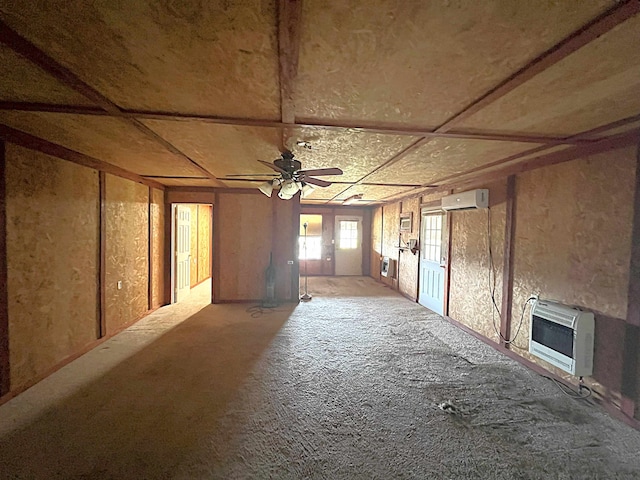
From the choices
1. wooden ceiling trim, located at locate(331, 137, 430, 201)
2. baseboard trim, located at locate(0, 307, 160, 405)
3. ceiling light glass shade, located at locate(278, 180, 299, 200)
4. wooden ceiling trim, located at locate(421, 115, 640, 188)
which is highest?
wooden ceiling trim, located at locate(331, 137, 430, 201)

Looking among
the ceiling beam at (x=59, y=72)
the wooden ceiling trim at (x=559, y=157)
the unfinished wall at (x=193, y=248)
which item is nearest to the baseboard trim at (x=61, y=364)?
the ceiling beam at (x=59, y=72)

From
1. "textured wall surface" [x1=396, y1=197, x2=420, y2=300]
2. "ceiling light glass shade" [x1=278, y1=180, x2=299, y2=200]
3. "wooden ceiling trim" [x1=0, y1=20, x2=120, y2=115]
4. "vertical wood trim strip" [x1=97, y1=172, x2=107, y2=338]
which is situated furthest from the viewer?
"textured wall surface" [x1=396, y1=197, x2=420, y2=300]

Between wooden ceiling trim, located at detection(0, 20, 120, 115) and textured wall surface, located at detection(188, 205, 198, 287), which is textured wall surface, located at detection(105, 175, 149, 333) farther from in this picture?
wooden ceiling trim, located at detection(0, 20, 120, 115)

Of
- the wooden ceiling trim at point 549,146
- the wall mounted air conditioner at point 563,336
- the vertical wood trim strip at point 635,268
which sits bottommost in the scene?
the wall mounted air conditioner at point 563,336

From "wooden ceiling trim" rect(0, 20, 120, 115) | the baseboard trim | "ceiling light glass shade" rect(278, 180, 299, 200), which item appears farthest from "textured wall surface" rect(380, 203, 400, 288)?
"wooden ceiling trim" rect(0, 20, 120, 115)

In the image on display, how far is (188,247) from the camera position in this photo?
20.7 ft

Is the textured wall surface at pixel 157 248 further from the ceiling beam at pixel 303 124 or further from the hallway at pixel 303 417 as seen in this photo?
the ceiling beam at pixel 303 124

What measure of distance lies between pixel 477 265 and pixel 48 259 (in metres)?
5.12

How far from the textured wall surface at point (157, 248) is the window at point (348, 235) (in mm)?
5288

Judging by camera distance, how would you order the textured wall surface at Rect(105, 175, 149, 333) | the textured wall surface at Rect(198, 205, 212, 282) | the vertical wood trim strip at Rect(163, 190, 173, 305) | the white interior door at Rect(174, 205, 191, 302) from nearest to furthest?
1. the textured wall surface at Rect(105, 175, 149, 333)
2. the vertical wood trim strip at Rect(163, 190, 173, 305)
3. the white interior door at Rect(174, 205, 191, 302)
4. the textured wall surface at Rect(198, 205, 212, 282)

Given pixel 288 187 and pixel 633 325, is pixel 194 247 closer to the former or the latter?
pixel 288 187

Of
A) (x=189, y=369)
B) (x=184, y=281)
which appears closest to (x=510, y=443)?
(x=189, y=369)

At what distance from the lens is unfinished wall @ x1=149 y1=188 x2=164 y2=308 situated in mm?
5027

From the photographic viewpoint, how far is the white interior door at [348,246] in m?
9.23
